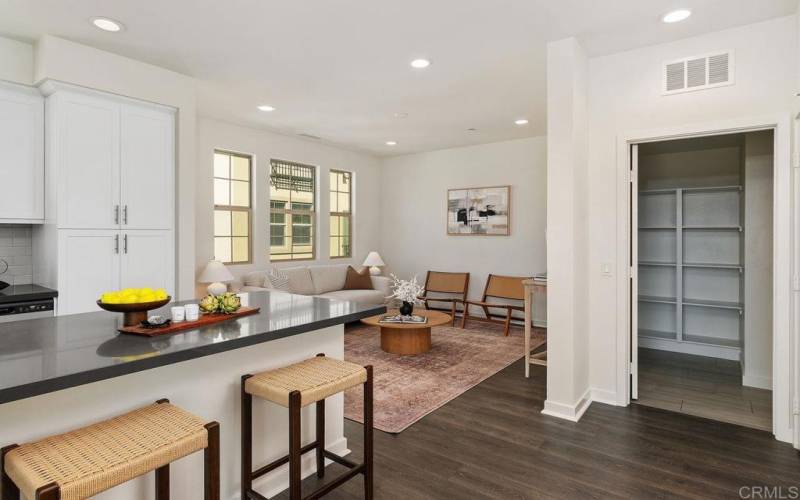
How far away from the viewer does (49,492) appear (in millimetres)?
1137

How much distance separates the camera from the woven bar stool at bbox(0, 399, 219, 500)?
1.20 m

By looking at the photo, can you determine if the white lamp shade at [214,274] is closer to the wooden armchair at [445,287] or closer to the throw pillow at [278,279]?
the throw pillow at [278,279]

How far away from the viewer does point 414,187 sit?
7750 millimetres

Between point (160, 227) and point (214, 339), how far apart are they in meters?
2.47

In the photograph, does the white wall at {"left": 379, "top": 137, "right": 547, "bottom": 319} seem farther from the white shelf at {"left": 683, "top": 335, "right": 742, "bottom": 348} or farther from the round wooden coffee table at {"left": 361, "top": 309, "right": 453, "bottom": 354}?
the round wooden coffee table at {"left": 361, "top": 309, "right": 453, "bottom": 354}

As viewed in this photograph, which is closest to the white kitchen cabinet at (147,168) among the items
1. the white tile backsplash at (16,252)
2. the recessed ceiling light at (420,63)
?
the white tile backsplash at (16,252)

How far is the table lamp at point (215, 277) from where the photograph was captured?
5133 mm

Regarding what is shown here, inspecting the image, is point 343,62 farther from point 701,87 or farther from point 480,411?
point 480,411

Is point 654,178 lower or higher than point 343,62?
lower

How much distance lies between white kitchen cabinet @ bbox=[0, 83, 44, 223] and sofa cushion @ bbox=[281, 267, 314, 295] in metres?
3.00

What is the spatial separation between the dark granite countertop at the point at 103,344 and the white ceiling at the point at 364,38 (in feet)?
6.42

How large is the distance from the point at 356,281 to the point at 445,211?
1.93 metres

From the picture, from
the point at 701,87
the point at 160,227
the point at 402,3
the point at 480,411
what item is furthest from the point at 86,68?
the point at 701,87

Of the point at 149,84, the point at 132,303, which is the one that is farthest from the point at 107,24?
the point at 132,303
